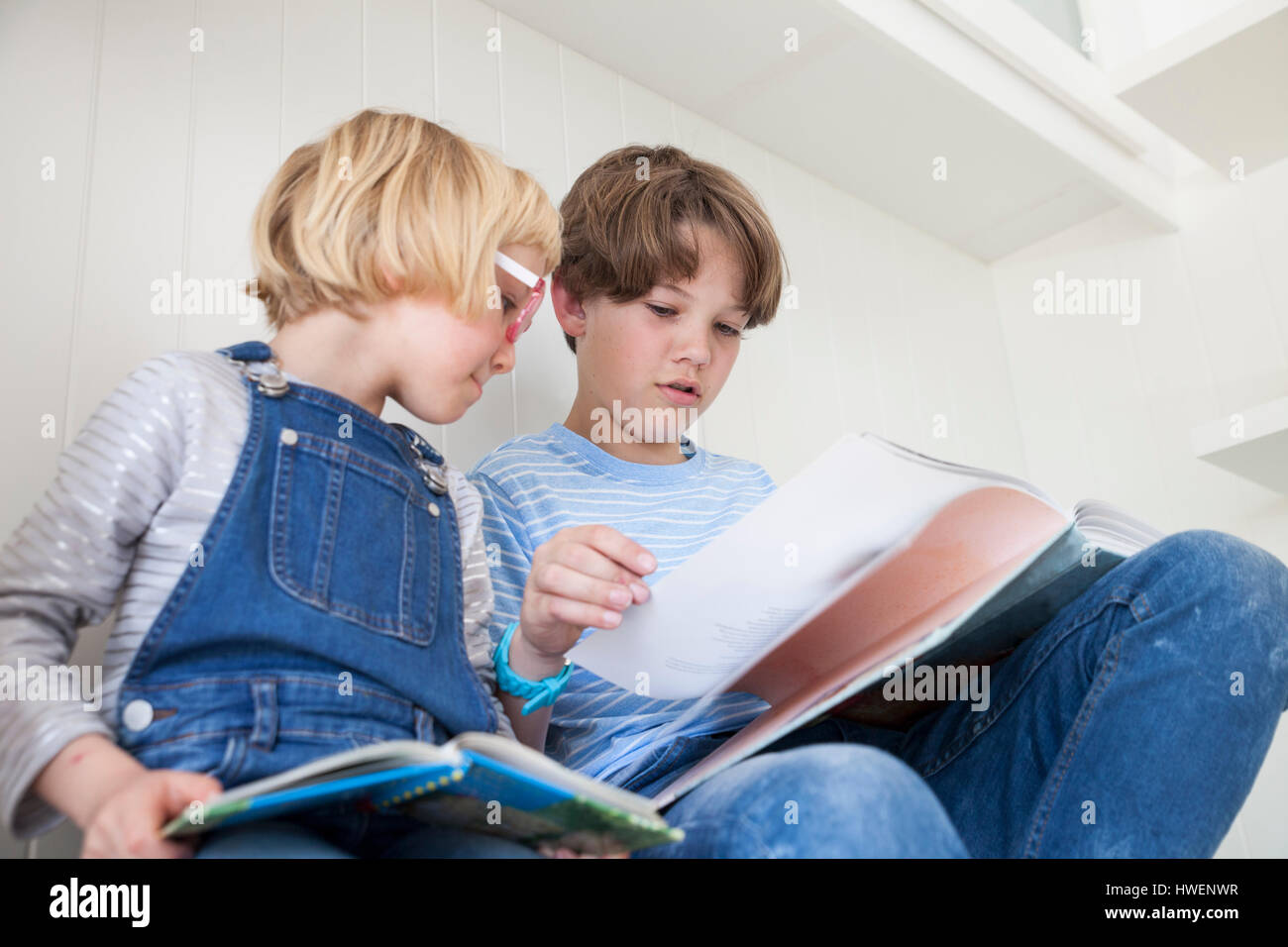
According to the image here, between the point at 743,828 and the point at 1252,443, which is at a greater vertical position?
the point at 1252,443

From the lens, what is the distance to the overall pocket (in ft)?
2.19

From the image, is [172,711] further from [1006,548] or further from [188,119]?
[188,119]

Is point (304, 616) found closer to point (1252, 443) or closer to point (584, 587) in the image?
point (584, 587)

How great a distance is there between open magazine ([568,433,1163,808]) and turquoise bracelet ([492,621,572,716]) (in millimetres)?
50

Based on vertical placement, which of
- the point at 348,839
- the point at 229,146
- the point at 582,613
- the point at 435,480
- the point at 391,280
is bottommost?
the point at 348,839

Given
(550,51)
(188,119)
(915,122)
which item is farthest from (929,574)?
(915,122)

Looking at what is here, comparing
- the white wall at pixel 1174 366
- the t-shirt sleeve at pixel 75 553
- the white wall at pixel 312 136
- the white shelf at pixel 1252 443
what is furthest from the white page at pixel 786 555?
the white wall at pixel 1174 366

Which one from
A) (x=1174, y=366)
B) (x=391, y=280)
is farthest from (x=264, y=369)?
(x=1174, y=366)

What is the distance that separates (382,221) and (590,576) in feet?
0.96

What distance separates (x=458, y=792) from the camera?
513 mm

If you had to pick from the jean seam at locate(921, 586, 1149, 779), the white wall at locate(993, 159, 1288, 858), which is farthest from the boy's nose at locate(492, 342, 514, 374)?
the white wall at locate(993, 159, 1288, 858)

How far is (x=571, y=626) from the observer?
787 mm

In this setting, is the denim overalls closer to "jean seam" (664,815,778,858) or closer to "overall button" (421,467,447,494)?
"overall button" (421,467,447,494)

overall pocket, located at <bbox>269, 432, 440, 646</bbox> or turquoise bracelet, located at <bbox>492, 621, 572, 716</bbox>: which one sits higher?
overall pocket, located at <bbox>269, 432, 440, 646</bbox>
